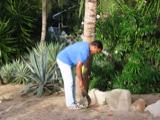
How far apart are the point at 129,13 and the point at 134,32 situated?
504 millimetres

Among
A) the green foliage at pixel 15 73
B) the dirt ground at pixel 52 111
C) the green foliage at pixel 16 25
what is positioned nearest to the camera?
the dirt ground at pixel 52 111

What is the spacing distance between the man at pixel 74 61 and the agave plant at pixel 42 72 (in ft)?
8.08

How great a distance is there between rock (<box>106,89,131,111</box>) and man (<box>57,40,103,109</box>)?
0.54 meters

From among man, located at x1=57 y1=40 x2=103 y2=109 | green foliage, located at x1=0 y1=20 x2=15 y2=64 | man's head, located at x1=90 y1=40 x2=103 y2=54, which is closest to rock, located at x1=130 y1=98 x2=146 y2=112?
man, located at x1=57 y1=40 x2=103 y2=109

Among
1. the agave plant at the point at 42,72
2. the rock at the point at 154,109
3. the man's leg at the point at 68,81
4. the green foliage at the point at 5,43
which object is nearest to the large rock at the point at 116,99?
the rock at the point at 154,109

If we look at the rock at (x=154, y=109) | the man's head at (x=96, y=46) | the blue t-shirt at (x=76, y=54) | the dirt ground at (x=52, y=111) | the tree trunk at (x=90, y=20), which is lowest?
the dirt ground at (x=52, y=111)

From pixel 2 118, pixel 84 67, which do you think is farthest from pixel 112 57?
pixel 2 118

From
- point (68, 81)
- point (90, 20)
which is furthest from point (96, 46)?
point (90, 20)

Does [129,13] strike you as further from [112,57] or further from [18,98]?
[18,98]

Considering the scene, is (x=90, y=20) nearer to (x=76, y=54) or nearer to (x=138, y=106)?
(x=76, y=54)

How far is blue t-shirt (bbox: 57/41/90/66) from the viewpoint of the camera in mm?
9281

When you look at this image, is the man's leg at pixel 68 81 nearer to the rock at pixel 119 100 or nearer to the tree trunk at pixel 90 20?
the rock at pixel 119 100

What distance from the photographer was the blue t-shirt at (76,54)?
365 inches

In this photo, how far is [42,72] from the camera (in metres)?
12.7
